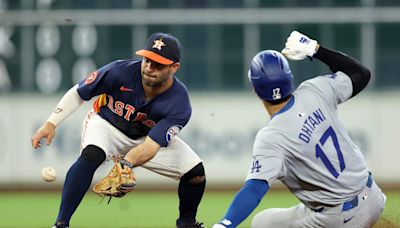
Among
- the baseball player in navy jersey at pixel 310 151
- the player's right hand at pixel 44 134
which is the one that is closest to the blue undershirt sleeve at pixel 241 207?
the baseball player in navy jersey at pixel 310 151

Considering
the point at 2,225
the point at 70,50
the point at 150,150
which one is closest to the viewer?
the point at 150,150

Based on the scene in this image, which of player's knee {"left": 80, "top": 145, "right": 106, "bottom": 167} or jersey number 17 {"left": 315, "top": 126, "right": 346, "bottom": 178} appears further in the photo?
player's knee {"left": 80, "top": 145, "right": 106, "bottom": 167}

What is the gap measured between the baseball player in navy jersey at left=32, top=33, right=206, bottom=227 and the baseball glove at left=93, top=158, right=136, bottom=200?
171mm

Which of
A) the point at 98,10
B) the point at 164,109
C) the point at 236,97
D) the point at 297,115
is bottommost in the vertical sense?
the point at 236,97

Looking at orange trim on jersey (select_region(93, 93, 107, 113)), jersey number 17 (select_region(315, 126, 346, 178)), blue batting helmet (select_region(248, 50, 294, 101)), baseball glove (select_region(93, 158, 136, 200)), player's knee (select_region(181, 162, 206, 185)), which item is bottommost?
player's knee (select_region(181, 162, 206, 185))

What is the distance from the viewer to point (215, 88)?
1723 centimetres

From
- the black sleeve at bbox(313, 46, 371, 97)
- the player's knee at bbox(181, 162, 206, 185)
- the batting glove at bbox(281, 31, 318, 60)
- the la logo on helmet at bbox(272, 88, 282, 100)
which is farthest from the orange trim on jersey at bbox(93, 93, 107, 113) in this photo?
the la logo on helmet at bbox(272, 88, 282, 100)

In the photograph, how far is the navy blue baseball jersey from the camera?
7523 millimetres

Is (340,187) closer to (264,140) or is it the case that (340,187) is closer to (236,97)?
(264,140)

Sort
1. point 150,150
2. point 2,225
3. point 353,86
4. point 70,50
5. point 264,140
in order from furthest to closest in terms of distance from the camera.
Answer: point 70,50 < point 2,225 < point 150,150 < point 353,86 < point 264,140

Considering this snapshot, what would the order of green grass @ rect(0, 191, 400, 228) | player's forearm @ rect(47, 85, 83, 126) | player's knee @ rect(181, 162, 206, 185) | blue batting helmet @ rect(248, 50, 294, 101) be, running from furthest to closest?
green grass @ rect(0, 191, 400, 228) < player's knee @ rect(181, 162, 206, 185) < player's forearm @ rect(47, 85, 83, 126) < blue batting helmet @ rect(248, 50, 294, 101)

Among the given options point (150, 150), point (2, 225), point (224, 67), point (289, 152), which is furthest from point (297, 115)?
point (224, 67)

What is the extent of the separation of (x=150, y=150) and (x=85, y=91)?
2.39 feet

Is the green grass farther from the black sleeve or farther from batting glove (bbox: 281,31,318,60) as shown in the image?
batting glove (bbox: 281,31,318,60)
